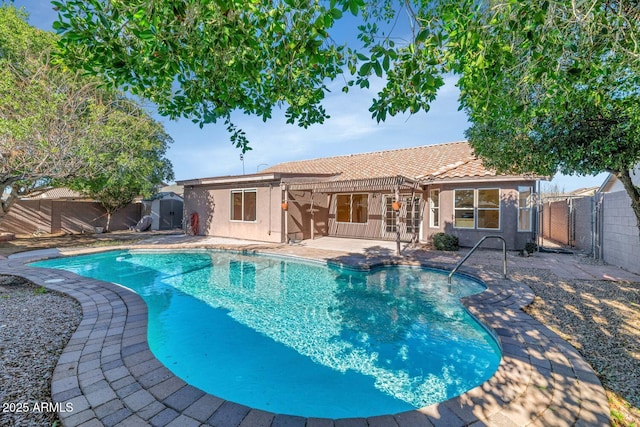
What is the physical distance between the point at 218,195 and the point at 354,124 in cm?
920

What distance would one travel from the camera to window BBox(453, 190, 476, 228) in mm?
12023

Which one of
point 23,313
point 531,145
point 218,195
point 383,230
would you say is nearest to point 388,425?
point 23,313

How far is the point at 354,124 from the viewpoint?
1120 cm

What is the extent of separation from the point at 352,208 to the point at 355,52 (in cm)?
1289

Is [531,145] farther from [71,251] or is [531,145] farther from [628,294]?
[71,251]

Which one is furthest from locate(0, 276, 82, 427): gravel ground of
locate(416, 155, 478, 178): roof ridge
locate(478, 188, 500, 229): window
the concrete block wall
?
the concrete block wall

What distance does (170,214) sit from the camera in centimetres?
2183

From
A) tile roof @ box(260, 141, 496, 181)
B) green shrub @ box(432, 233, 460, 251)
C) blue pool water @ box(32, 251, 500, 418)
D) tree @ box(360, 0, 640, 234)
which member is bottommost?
blue pool water @ box(32, 251, 500, 418)

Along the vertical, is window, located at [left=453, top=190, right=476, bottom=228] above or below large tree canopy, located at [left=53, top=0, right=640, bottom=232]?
below

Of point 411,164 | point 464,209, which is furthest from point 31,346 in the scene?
Result: point 411,164

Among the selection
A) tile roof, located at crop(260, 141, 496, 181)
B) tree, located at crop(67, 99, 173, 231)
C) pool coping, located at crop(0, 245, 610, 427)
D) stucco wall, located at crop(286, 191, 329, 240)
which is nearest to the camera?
pool coping, located at crop(0, 245, 610, 427)

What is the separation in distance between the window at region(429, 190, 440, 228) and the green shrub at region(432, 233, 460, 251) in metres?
1.34

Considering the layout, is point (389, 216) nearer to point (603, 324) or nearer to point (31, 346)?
point (603, 324)

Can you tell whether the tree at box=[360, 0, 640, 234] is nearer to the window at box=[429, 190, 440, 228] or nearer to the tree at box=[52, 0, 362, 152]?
the tree at box=[52, 0, 362, 152]
